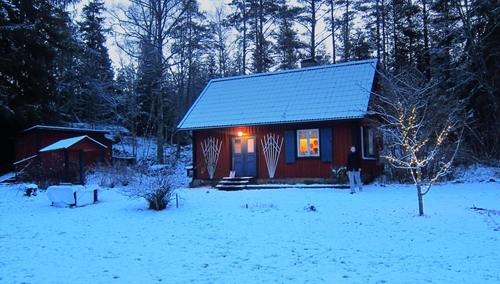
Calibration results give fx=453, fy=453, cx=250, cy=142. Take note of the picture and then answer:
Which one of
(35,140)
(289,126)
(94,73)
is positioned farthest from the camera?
(94,73)

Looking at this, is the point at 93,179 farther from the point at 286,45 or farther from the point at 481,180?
the point at 286,45

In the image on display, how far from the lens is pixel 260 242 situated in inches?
314

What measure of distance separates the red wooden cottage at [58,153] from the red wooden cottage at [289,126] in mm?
4725

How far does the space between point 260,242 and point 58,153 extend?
1708 cm

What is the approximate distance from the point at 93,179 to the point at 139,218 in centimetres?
1069

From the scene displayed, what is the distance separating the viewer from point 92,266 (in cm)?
651

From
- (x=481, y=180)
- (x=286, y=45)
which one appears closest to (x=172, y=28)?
(x=286, y=45)

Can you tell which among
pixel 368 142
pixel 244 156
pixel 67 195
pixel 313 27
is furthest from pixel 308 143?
pixel 313 27

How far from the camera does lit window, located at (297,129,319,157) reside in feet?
60.0

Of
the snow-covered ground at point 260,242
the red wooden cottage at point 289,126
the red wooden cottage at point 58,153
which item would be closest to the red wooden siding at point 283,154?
the red wooden cottage at point 289,126

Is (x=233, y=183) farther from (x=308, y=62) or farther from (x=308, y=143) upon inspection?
(x=308, y=62)

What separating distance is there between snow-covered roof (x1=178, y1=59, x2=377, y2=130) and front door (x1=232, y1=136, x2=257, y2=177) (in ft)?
3.22

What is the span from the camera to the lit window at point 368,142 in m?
18.4

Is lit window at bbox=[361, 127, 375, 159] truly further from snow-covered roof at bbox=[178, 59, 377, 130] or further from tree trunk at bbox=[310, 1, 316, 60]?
tree trunk at bbox=[310, 1, 316, 60]
